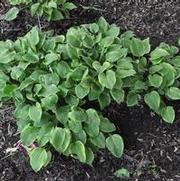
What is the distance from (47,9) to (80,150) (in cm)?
143

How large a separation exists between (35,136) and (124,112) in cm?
72

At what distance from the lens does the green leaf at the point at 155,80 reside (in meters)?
3.75

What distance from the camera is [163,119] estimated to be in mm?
3869

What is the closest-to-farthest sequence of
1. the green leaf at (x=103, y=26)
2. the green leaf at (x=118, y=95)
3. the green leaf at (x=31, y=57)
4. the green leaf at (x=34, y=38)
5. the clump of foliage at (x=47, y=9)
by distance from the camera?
the green leaf at (x=118, y=95) < the green leaf at (x=31, y=57) < the green leaf at (x=34, y=38) < the green leaf at (x=103, y=26) < the clump of foliage at (x=47, y=9)

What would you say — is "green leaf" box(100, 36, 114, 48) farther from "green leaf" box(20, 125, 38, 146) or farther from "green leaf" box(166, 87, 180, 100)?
"green leaf" box(20, 125, 38, 146)

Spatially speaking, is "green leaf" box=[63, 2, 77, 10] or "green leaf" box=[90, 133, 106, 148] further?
"green leaf" box=[63, 2, 77, 10]

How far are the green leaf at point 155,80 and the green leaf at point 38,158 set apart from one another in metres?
0.89

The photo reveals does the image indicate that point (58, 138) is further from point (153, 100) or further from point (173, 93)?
point (173, 93)

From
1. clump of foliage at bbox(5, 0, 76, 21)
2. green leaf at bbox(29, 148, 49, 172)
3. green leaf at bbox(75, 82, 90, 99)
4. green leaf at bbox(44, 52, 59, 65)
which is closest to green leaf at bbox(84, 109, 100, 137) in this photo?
green leaf at bbox(75, 82, 90, 99)

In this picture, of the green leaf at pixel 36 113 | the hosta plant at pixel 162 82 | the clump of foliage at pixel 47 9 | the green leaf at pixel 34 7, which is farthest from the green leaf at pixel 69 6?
the green leaf at pixel 36 113

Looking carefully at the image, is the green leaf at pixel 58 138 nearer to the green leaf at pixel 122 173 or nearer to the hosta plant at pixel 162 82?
the green leaf at pixel 122 173

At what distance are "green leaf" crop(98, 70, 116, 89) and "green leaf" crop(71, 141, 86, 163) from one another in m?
0.43

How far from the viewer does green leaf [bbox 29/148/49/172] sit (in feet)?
11.9

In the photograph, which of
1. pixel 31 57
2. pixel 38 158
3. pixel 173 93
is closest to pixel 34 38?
pixel 31 57
